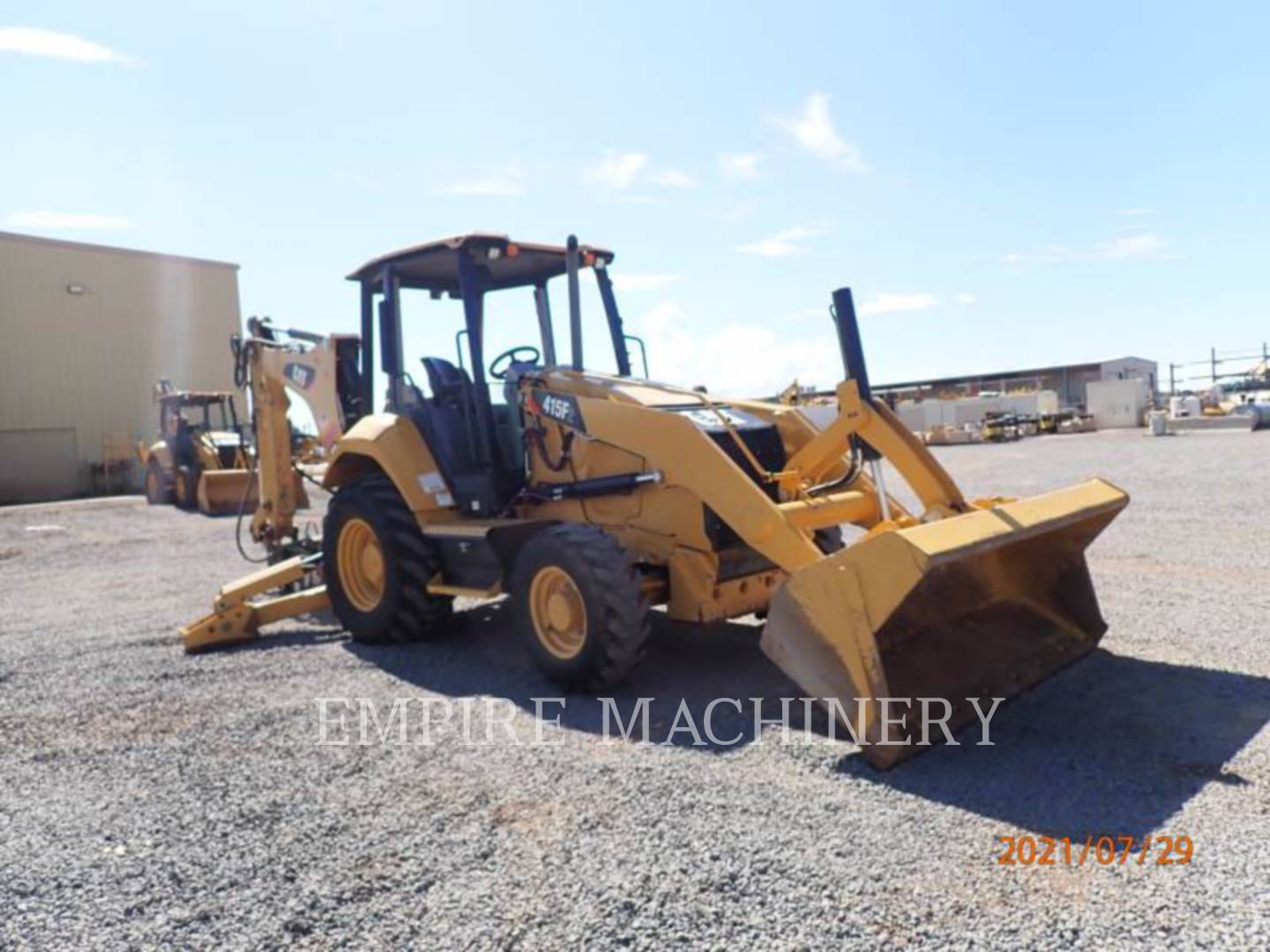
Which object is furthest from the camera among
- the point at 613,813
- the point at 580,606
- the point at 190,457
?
the point at 190,457

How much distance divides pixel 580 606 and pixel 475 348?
213 centimetres

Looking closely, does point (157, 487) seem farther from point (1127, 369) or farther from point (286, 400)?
point (1127, 369)

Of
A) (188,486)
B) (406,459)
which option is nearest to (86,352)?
(188,486)

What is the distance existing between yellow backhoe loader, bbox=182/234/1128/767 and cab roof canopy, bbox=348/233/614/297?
2cm

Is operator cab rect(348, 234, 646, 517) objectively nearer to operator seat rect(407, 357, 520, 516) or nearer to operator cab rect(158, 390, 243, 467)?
operator seat rect(407, 357, 520, 516)

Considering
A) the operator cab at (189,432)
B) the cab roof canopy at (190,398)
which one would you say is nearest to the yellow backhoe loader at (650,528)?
the operator cab at (189,432)

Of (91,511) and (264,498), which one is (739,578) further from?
(91,511)

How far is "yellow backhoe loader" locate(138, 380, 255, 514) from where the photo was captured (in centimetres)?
1845

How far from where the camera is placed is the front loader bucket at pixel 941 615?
3855 mm

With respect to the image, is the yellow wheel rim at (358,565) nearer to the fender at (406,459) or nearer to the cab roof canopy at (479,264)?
the fender at (406,459)

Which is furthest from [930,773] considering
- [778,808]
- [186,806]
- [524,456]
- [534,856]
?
[524,456]

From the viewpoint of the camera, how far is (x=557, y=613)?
203 inches

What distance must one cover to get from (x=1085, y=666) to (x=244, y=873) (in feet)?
13.4

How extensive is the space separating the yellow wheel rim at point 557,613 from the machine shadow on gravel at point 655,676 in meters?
0.26
